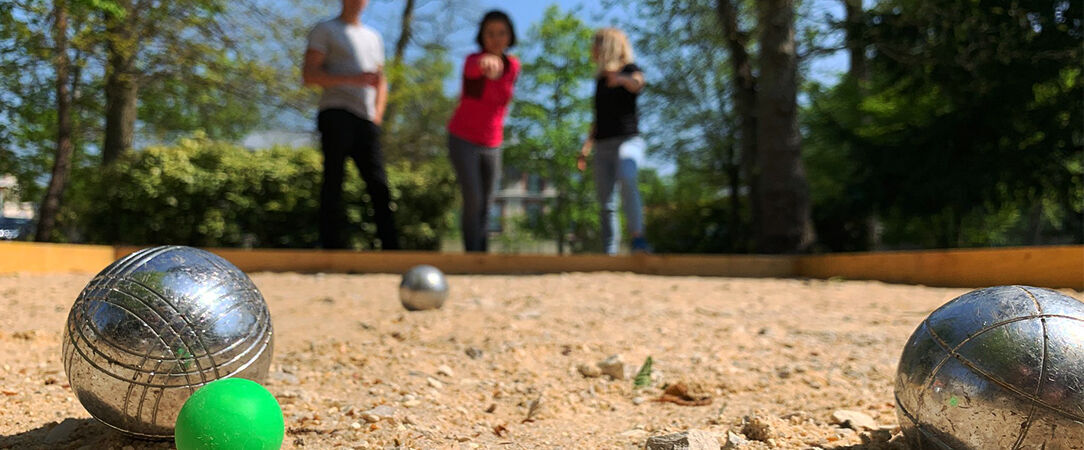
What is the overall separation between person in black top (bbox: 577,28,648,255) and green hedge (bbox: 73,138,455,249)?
384 cm

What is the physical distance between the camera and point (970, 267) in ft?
19.0

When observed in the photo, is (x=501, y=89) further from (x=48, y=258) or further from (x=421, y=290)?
(x=48, y=258)

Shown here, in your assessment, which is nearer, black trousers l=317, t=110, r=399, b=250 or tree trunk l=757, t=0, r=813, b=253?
black trousers l=317, t=110, r=399, b=250

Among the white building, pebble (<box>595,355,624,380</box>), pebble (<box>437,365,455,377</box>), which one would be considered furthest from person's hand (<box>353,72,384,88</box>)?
the white building

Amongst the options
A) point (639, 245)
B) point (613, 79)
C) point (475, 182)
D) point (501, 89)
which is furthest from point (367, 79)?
point (639, 245)

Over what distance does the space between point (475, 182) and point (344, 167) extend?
1288 mm

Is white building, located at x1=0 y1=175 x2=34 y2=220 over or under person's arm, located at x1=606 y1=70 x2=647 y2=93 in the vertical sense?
under

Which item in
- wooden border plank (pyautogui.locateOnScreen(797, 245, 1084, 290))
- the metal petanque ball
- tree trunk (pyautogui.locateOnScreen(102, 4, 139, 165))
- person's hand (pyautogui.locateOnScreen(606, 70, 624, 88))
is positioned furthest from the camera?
tree trunk (pyautogui.locateOnScreen(102, 4, 139, 165))

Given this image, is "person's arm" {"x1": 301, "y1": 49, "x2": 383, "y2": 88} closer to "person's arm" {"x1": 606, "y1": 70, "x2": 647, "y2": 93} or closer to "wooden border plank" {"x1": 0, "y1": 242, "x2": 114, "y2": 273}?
"person's arm" {"x1": 606, "y1": 70, "x2": 647, "y2": 93}

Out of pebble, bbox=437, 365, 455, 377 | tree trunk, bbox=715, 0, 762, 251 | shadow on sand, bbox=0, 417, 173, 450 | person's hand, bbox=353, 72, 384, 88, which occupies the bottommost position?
shadow on sand, bbox=0, 417, 173, 450

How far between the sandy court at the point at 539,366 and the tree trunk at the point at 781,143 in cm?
357

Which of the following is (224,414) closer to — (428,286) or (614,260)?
(428,286)

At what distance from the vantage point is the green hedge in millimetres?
8953

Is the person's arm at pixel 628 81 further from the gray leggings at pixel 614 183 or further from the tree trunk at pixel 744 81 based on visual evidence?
the tree trunk at pixel 744 81
